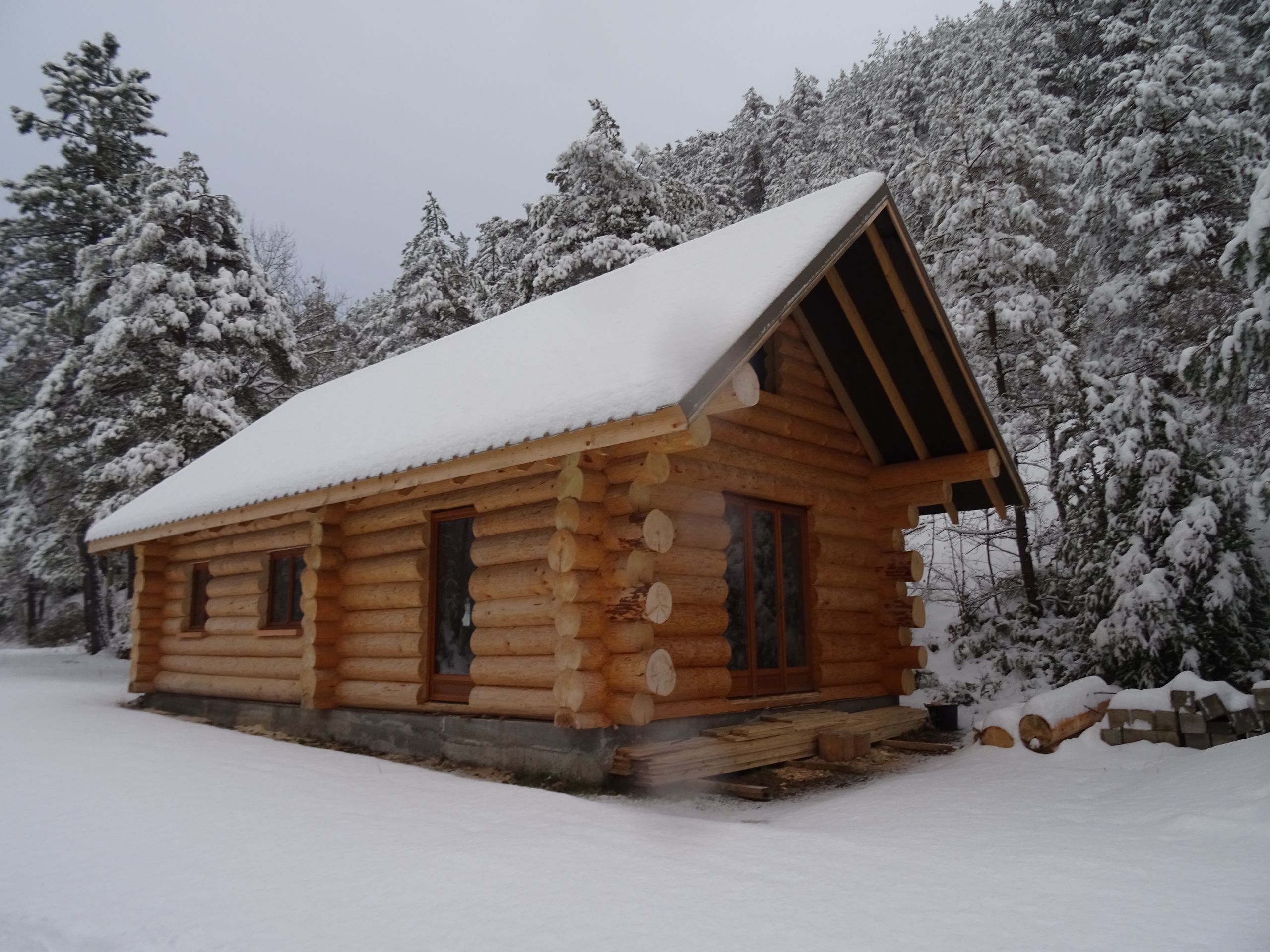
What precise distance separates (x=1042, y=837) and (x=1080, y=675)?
6.22 meters

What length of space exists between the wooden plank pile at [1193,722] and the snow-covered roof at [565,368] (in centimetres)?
480

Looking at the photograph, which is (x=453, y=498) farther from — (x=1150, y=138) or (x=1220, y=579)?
(x=1150, y=138)

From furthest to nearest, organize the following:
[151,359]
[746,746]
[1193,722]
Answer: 1. [151,359]
2. [1193,722]
3. [746,746]

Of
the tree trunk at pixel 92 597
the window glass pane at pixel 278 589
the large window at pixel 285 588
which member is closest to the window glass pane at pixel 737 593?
the large window at pixel 285 588

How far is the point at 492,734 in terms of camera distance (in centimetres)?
775

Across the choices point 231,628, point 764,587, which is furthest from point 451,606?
point 231,628

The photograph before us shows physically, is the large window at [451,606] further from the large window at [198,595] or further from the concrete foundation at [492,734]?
the large window at [198,595]

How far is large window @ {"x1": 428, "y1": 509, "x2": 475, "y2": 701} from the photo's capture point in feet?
28.5

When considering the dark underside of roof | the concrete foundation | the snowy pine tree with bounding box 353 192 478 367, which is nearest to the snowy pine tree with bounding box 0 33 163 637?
the snowy pine tree with bounding box 353 192 478 367

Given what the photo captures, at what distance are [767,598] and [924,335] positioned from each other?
123 inches

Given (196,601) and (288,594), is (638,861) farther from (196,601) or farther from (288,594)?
(196,601)

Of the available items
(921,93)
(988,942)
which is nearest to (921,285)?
(988,942)

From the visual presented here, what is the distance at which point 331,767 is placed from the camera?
8008 mm

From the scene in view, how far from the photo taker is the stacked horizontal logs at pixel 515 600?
7.45 m
